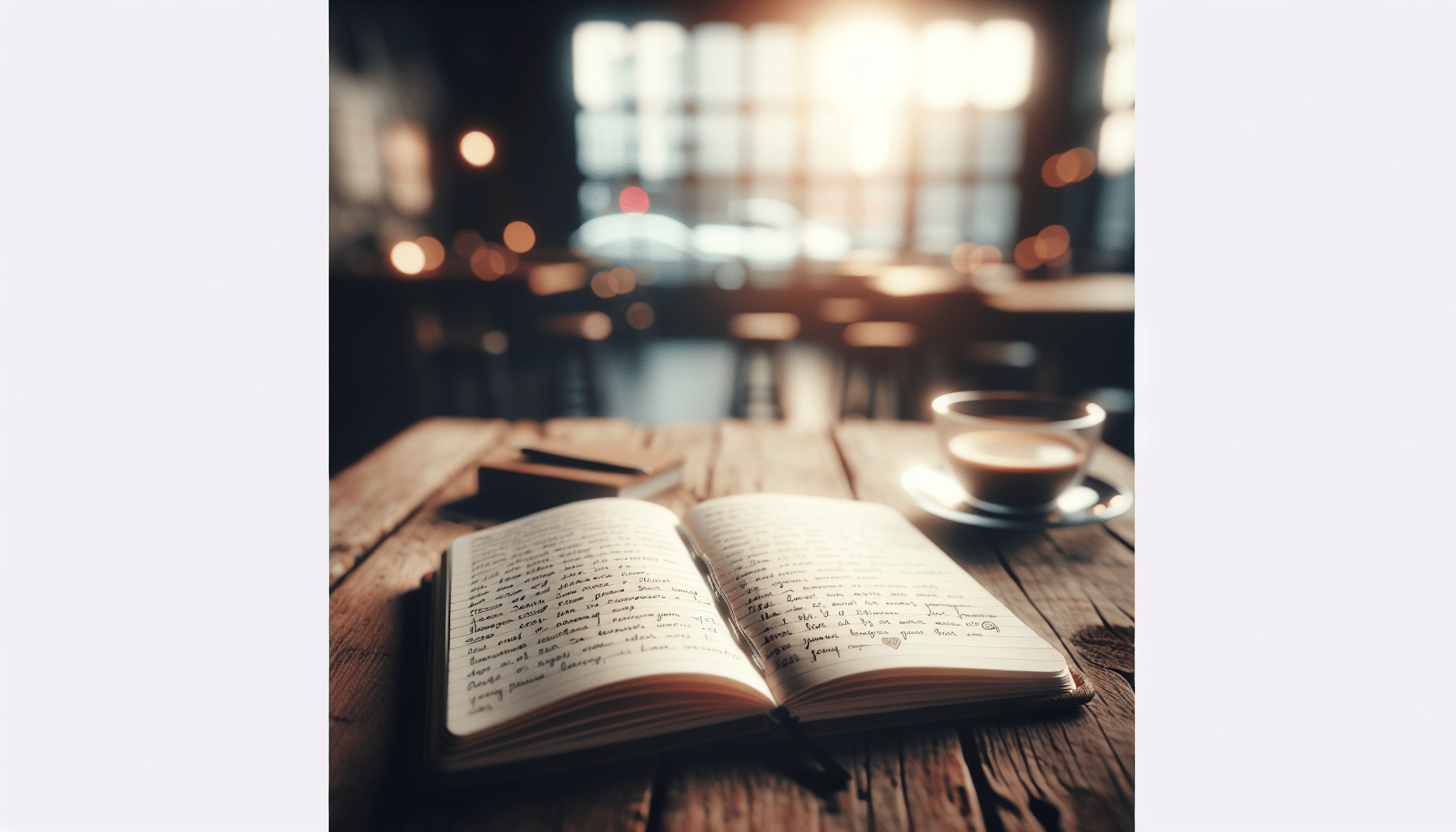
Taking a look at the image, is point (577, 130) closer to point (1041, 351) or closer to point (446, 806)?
point (1041, 351)

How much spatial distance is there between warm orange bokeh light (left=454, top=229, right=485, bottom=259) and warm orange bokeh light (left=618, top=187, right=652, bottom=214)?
1.25 metres

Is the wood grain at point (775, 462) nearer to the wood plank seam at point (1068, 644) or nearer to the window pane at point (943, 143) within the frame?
the wood plank seam at point (1068, 644)

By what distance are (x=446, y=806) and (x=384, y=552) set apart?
1.29 feet

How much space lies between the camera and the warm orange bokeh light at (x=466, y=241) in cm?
641

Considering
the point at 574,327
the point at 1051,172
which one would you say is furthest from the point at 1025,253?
the point at 574,327

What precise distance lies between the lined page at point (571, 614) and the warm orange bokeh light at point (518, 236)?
644 cm

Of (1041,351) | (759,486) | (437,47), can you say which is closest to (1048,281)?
(1041,351)

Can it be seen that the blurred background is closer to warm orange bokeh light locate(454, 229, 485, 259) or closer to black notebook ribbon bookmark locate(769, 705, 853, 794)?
warm orange bokeh light locate(454, 229, 485, 259)

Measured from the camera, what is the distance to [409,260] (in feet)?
13.3

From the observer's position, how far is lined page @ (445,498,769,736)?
0.45 m

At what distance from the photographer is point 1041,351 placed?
291 centimetres

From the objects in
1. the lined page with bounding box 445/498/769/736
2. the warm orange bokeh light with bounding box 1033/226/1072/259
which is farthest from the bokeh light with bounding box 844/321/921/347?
the warm orange bokeh light with bounding box 1033/226/1072/259

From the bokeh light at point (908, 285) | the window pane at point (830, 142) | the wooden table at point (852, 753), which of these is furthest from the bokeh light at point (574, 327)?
the window pane at point (830, 142)

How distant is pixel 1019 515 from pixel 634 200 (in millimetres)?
6424
